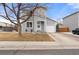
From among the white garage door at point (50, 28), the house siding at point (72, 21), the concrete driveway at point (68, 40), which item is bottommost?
the concrete driveway at point (68, 40)

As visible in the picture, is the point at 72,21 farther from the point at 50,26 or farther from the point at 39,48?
the point at 39,48

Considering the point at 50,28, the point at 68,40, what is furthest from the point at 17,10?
the point at 50,28

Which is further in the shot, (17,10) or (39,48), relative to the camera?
(17,10)

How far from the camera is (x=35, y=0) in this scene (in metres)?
13.9

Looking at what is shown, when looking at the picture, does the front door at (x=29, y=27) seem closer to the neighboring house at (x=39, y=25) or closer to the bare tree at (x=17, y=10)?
the neighboring house at (x=39, y=25)

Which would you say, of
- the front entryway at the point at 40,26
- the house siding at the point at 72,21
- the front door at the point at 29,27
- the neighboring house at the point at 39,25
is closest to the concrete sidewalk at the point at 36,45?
the house siding at the point at 72,21

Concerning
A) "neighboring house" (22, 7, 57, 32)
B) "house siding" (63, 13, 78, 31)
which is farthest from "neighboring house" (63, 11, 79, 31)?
"neighboring house" (22, 7, 57, 32)

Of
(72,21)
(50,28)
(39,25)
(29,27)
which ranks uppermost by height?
(72,21)

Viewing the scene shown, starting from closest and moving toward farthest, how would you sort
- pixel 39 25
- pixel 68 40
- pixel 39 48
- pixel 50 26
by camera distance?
pixel 39 48
pixel 68 40
pixel 39 25
pixel 50 26

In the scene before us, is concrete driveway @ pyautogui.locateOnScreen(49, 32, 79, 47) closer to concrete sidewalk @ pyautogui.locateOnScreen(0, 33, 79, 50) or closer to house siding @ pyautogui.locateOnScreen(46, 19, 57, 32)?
A: concrete sidewalk @ pyautogui.locateOnScreen(0, 33, 79, 50)

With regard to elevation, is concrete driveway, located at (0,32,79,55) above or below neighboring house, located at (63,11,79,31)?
below

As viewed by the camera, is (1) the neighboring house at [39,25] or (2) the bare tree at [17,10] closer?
(2) the bare tree at [17,10]
